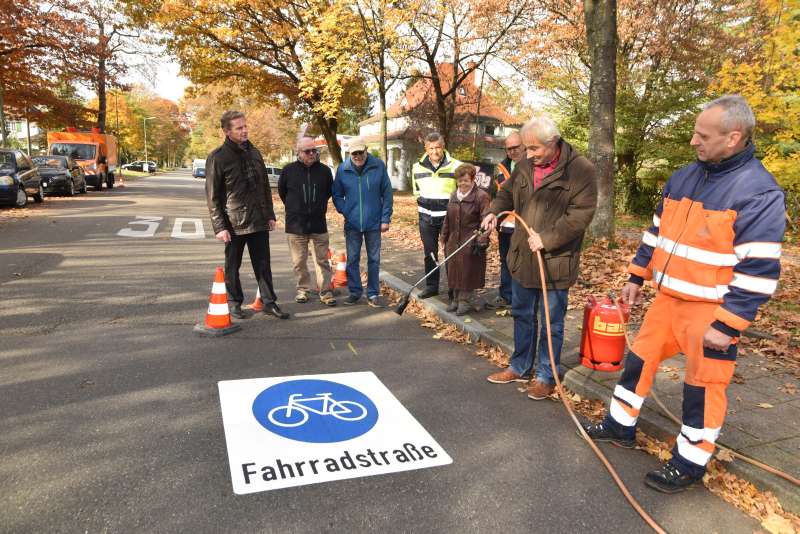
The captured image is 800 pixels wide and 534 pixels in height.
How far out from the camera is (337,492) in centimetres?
278

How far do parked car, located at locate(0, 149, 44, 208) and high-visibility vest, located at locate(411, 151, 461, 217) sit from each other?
47.6 ft

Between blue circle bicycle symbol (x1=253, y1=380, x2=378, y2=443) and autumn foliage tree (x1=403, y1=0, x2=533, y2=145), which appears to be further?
autumn foliage tree (x1=403, y1=0, x2=533, y2=145)

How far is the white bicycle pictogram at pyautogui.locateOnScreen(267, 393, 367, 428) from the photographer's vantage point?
358 cm

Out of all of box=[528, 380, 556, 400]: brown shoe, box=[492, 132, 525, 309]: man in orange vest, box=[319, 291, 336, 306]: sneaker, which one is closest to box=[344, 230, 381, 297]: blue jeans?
box=[319, 291, 336, 306]: sneaker

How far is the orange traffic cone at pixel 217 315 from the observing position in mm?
5293

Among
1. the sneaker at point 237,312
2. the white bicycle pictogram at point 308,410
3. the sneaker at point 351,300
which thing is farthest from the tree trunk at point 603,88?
the white bicycle pictogram at point 308,410

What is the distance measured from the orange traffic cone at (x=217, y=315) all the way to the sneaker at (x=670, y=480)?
4.05m

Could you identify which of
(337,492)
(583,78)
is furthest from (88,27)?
(337,492)

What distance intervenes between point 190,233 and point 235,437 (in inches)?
391

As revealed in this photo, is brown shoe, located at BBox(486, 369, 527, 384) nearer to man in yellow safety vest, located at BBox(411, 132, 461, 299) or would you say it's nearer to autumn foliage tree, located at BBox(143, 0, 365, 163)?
man in yellow safety vest, located at BBox(411, 132, 461, 299)

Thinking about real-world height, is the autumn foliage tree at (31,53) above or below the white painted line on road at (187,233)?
above

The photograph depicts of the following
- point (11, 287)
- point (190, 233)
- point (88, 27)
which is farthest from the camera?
point (88, 27)

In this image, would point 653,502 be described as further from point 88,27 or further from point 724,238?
point 88,27

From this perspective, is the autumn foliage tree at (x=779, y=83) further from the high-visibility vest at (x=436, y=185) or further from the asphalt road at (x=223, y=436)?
the asphalt road at (x=223, y=436)
